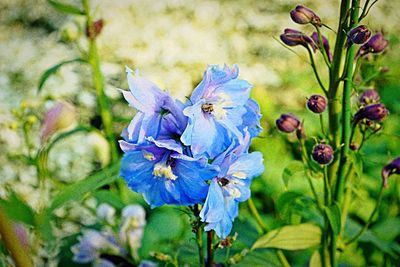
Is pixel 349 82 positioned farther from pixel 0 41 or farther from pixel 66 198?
pixel 0 41

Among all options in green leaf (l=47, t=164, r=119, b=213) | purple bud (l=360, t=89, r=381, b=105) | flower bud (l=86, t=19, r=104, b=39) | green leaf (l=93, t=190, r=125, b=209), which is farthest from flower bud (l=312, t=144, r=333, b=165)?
flower bud (l=86, t=19, r=104, b=39)

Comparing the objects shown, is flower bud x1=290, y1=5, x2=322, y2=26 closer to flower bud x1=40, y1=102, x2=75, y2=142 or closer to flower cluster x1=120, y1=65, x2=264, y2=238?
flower cluster x1=120, y1=65, x2=264, y2=238

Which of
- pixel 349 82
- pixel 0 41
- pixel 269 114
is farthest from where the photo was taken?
pixel 0 41

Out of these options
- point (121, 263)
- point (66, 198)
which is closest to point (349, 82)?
point (66, 198)

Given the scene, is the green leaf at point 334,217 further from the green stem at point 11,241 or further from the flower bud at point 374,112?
the green stem at point 11,241


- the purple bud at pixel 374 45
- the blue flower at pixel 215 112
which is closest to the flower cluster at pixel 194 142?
the blue flower at pixel 215 112

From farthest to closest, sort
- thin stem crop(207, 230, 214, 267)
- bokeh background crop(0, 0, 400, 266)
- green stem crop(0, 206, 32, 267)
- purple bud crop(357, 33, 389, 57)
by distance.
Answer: bokeh background crop(0, 0, 400, 266) < purple bud crop(357, 33, 389, 57) < thin stem crop(207, 230, 214, 267) < green stem crop(0, 206, 32, 267)
